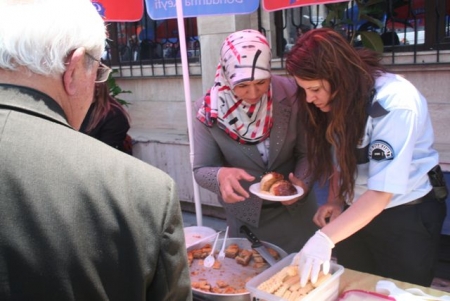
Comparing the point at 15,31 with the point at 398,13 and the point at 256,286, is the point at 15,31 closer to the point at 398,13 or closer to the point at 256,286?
the point at 256,286

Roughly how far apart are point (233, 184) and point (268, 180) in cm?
14

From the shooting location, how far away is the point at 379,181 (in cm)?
151

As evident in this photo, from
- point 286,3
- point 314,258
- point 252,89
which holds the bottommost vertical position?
point 314,258

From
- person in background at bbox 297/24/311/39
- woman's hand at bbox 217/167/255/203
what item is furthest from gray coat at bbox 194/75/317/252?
person in background at bbox 297/24/311/39

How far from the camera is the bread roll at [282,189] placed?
5.95 ft

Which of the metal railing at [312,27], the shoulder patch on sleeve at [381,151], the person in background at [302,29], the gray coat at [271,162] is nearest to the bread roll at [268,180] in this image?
the gray coat at [271,162]

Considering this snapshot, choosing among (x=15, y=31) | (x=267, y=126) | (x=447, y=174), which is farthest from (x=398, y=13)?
(x=15, y=31)

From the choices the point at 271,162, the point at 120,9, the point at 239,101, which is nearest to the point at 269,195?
the point at 271,162

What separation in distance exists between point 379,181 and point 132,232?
0.94 metres

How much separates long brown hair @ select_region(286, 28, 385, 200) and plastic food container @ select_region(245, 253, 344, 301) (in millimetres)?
360

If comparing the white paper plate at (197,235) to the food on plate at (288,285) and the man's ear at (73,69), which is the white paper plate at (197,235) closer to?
the food on plate at (288,285)

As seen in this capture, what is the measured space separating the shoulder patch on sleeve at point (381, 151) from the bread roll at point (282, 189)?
0.40 meters

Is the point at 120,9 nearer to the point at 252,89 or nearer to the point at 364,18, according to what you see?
the point at 252,89

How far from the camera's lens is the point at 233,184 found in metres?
1.87
